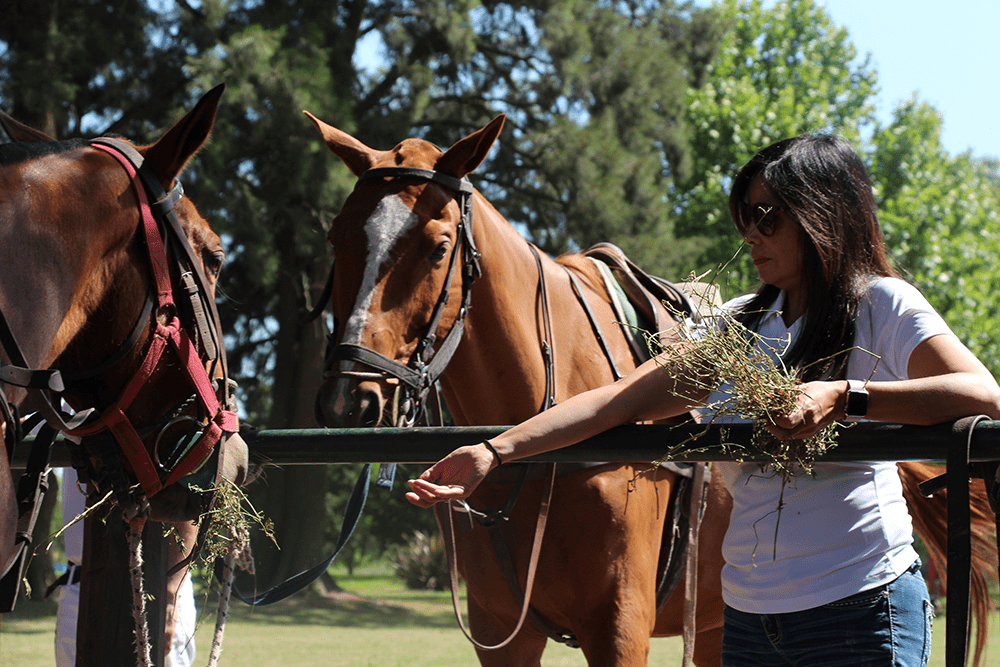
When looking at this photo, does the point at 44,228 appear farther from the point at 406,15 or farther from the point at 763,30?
the point at 763,30

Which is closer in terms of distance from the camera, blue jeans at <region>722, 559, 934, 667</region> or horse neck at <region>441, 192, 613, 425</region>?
blue jeans at <region>722, 559, 934, 667</region>

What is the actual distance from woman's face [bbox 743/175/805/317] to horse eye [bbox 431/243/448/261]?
987 millimetres

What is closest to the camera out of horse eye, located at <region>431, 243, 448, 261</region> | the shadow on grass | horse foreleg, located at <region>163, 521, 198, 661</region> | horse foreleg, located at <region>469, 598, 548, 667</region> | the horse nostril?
horse foreleg, located at <region>163, 521, 198, 661</region>

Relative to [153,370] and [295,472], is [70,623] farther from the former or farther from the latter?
[295,472]

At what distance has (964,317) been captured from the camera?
1809cm

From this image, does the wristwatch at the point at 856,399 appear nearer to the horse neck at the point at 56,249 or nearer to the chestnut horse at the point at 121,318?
the chestnut horse at the point at 121,318

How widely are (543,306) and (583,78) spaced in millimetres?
11814

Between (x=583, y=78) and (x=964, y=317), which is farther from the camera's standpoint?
(x=964, y=317)

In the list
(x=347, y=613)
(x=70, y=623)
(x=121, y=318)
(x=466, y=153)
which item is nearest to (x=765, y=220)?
(x=466, y=153)

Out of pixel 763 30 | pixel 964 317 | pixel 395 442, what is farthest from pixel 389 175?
pixel 763 30

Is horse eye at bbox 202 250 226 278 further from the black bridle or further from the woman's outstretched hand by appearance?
the woman's outstretched hand

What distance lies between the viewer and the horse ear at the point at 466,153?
9.23 feet

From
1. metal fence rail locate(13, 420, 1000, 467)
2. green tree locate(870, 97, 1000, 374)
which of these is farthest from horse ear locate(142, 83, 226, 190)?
green tree locate(870, 97, 1000, 374)

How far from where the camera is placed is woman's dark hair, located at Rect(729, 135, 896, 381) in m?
1.88
